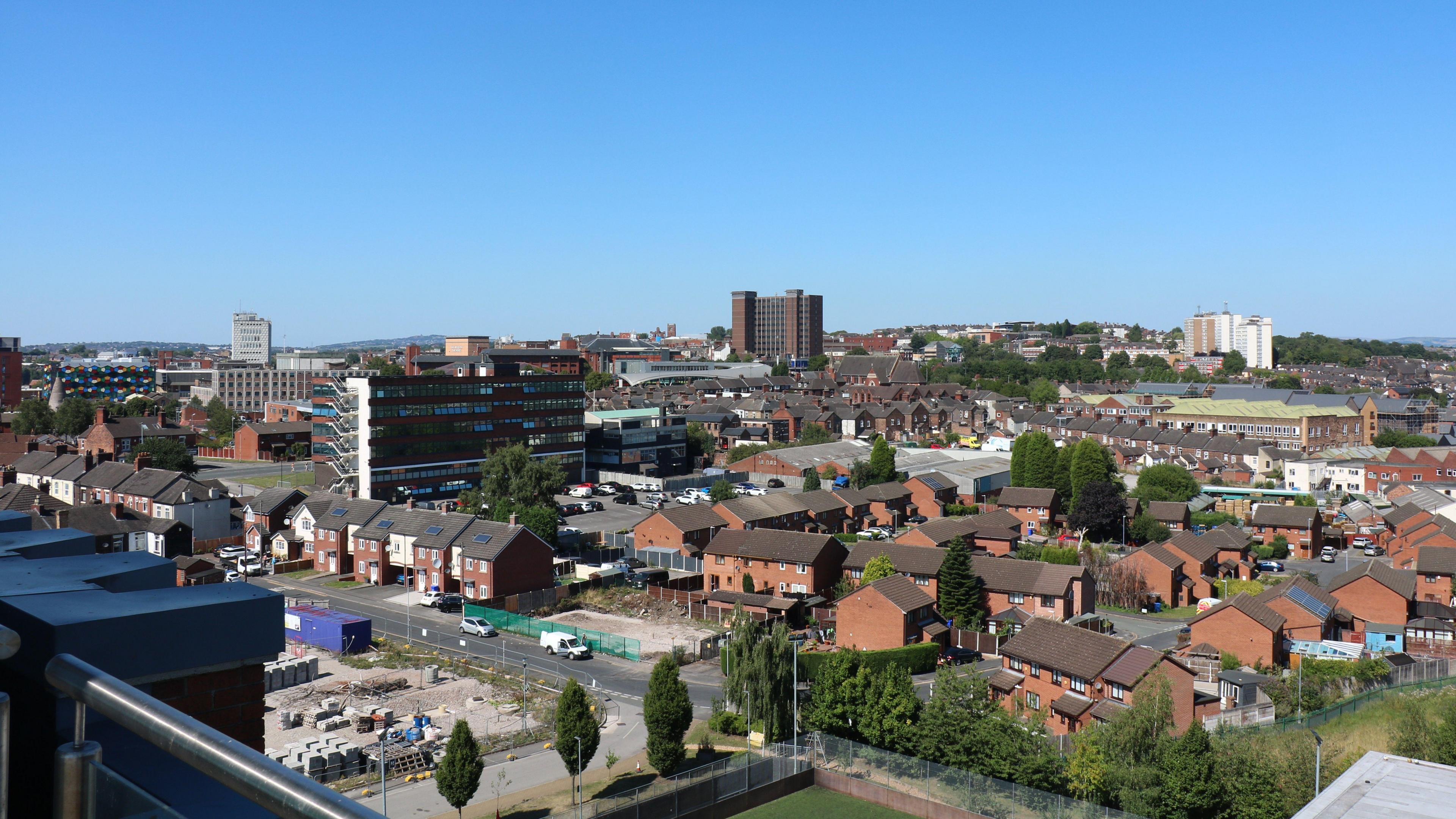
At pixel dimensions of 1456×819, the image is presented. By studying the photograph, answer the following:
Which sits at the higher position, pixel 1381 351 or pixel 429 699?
pixel 1381 351

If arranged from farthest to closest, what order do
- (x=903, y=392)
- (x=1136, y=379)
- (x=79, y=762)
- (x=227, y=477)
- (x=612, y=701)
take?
1. (x=1136, y=379)
2. (x=903, y=392)
3. (x=227, y=477)
4. (x=612, y=701)
5. (x=79, y=762)

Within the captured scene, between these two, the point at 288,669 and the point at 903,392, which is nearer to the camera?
the point at 288,669

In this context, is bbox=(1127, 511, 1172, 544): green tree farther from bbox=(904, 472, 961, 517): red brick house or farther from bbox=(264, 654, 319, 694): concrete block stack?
bbox=(264, 654, 319, 694): concrete block stack

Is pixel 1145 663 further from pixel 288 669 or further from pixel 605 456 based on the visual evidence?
pixel 605 456

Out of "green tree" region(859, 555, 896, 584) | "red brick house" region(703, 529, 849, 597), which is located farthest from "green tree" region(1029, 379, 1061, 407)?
"green tree" region(859, 555, 896, 584)

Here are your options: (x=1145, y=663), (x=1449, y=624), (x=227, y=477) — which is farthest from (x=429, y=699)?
(x=227, y=477)
